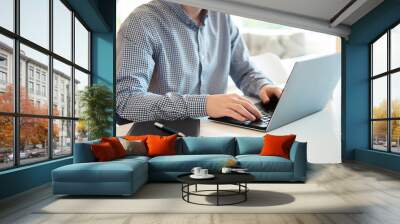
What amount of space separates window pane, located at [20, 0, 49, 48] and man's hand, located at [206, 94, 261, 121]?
317 cm

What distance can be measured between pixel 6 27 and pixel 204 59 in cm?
398

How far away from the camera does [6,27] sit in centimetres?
476

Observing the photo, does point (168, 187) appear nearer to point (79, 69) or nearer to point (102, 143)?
point (102, 143)

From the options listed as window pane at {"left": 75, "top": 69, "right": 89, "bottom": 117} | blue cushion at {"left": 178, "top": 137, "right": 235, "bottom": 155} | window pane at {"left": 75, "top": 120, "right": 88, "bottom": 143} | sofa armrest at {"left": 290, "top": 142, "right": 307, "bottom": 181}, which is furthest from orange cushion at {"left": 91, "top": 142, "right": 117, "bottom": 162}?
sofa armrest at {"left": 290, "top": 142, "right": 307, "bottom": 181}

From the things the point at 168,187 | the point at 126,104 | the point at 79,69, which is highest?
the point at 79,69

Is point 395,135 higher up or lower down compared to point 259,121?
lower down

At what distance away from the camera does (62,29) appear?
22.0 feet

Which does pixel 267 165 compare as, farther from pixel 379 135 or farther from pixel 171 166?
pixel 379 135

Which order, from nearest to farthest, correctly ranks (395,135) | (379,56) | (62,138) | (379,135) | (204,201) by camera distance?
(204,201) → (62,138) → (395,135) → (379,135) → (379,56)

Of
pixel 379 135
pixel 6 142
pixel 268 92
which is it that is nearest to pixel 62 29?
pixel 6 142

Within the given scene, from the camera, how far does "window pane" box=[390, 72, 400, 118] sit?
7609 mm

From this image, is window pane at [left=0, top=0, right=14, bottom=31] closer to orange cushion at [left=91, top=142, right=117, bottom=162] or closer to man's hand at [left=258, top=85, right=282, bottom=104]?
orange cushion at [left=91, top=142, right=117, bottom=162]

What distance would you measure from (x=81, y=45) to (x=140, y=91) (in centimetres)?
141

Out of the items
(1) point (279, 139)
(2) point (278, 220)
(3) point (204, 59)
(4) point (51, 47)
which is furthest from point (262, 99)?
(2) point (278, 220)
